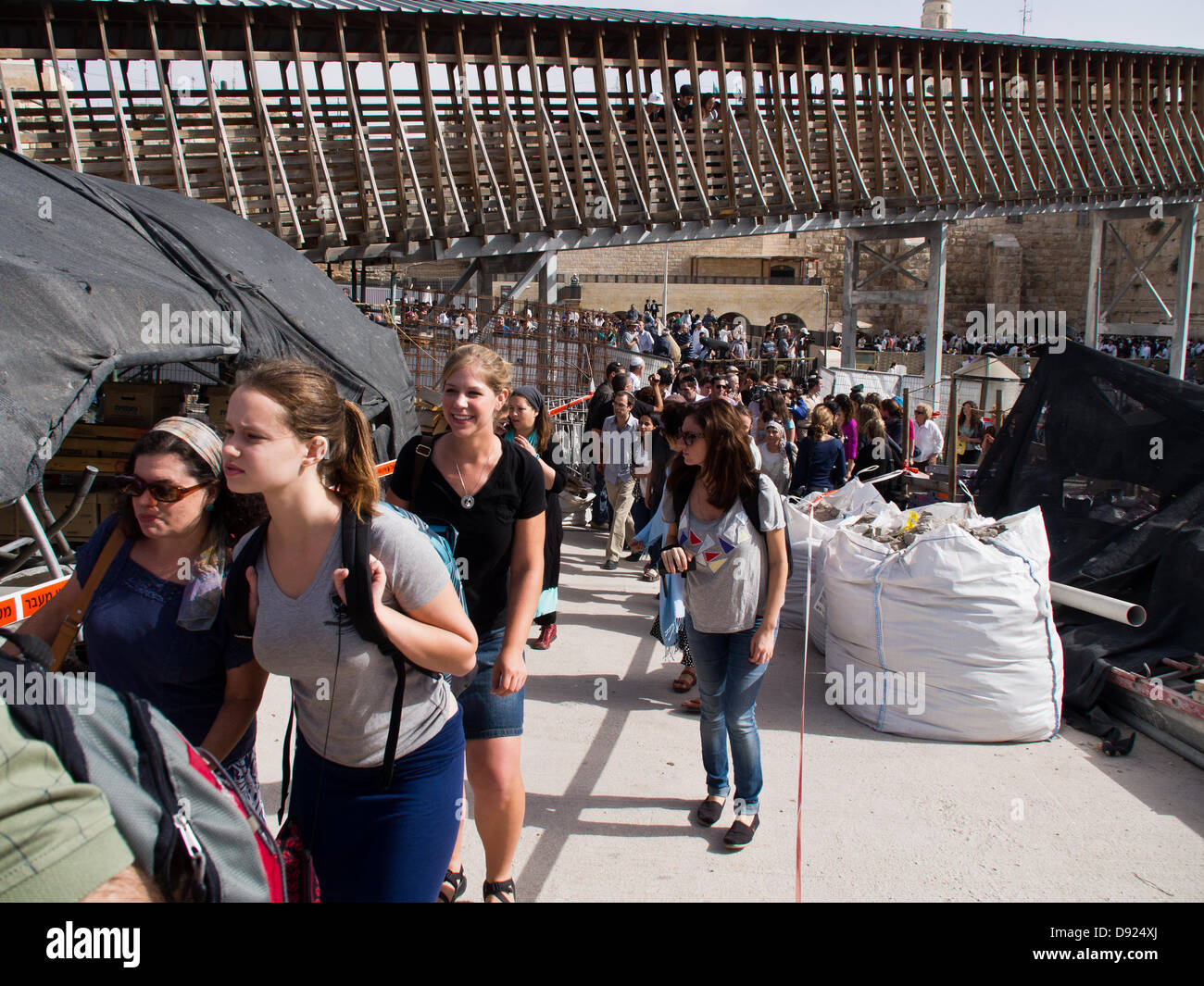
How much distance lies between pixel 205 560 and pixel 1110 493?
6149 millimetres

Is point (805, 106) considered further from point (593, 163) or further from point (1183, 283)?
point (1183, 283)

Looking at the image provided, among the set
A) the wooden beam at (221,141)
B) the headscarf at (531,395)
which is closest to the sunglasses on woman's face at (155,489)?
the headscarf at (531,395)

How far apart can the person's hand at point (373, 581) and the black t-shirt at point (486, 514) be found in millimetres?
886

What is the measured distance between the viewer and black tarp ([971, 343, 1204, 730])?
5422mm

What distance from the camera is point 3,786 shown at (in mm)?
1120

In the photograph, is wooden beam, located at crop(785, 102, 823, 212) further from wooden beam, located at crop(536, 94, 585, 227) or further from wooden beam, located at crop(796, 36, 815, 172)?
wooden beam, located at crop(536, 94, 585, 227)

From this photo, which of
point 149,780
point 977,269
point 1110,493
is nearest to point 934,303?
point 1110,493

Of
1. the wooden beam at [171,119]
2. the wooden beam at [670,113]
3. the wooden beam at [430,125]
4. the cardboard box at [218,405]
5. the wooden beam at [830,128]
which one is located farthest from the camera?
A: the wooden beam at [830,128]

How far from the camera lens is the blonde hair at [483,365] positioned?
3.04m

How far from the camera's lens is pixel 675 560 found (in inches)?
149

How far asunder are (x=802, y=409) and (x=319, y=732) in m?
11.0

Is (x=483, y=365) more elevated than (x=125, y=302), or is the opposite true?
(x=125, y=302)

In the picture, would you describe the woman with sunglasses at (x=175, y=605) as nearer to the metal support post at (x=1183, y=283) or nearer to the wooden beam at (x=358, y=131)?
the wooden beam at (x=358, y=131)
